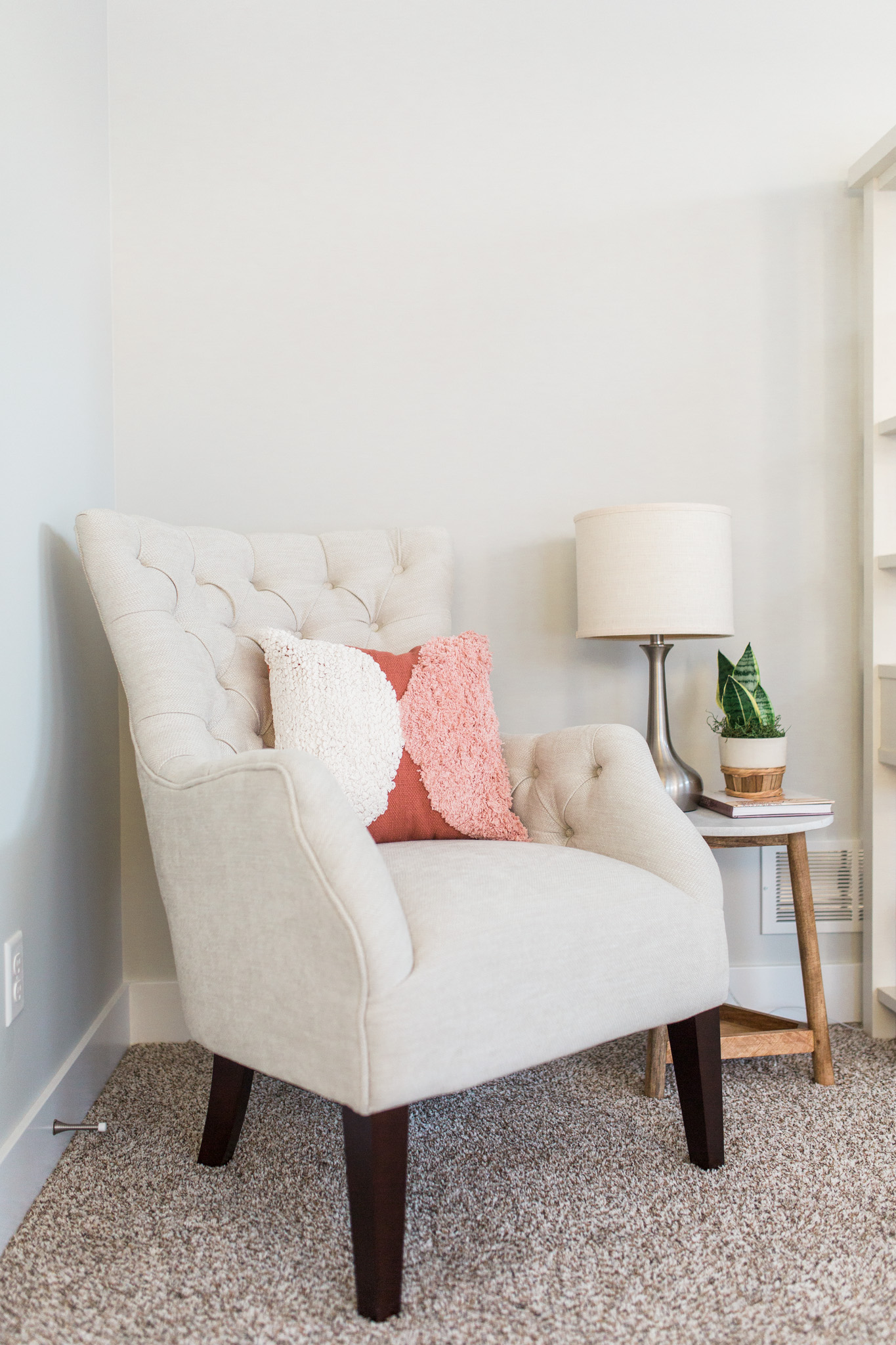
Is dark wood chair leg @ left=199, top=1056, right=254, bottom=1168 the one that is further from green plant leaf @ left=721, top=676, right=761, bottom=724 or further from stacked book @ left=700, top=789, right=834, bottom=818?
green plant leaf @ left=721, top=676, right=761, bottom=724

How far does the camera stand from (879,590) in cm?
186

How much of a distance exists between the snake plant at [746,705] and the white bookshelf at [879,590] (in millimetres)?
297

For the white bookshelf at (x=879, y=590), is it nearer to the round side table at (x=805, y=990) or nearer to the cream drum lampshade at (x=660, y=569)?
the round side table at (x=805, y=990)

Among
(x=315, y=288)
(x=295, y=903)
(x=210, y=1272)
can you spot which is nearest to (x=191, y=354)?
(x=315, y=288)

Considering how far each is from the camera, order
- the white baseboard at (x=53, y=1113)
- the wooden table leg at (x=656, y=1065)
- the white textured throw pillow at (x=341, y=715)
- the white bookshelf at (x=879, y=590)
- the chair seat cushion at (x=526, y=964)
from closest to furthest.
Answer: the chair seat cushion at (x=526, y=964) < the white baseboard at (x=53, y=1113) < the white textured throw pillow at (x=341, y=715) < the wooden table leg at (x=656, y=1065) < the white bookshelf at (x=879, y=590)

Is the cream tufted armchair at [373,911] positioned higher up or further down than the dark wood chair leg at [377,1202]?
higher up

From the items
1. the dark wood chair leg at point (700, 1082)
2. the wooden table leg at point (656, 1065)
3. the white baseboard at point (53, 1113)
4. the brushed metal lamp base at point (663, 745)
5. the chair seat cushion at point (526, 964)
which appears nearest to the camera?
the chair seat cushion at point (526, 964)

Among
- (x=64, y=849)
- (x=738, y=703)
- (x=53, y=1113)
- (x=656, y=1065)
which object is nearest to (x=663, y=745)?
(x=738, y=703)

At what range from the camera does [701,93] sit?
195 centimetres

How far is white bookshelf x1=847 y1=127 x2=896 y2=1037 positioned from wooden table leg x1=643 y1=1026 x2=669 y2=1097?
592 mm

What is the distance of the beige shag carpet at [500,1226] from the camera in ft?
3.28

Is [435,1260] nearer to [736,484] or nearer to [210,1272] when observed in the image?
[210,1272]

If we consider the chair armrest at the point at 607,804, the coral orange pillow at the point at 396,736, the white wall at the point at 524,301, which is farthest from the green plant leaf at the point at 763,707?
the coral orange pillow at the point at 396,736

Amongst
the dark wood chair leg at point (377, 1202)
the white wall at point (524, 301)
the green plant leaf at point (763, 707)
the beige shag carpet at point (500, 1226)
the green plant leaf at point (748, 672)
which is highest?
the white wall at point (524, 301)
